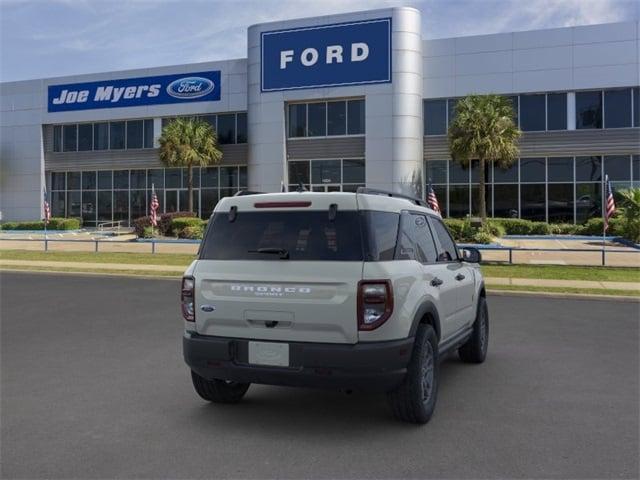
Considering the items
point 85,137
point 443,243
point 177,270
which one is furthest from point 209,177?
point 443,243

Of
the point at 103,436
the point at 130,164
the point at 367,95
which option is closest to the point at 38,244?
the point at 130,164

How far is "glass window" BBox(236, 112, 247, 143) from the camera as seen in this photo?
36031 mm

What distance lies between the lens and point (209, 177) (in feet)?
122

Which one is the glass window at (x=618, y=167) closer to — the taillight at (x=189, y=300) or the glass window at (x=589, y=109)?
the glass window at (x=589, y=109)

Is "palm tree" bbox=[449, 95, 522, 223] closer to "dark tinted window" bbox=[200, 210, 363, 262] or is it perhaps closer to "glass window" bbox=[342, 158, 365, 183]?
"glass window" bbox=[342, 158, 365, 183]

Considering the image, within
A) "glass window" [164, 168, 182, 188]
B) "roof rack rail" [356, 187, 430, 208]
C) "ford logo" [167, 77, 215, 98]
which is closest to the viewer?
"roof rack rail" [356, 187, 430, 208]

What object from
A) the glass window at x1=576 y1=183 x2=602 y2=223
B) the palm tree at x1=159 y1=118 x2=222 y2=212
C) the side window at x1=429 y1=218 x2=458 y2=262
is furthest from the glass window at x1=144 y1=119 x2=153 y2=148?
the side window at x1=429 y1=218 x2=458 y2=262

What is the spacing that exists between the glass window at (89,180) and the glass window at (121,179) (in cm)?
170

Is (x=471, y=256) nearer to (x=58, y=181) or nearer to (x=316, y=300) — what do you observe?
(x=316, y=300)

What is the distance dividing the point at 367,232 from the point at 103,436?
2.53 m

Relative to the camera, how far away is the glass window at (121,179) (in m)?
39.8

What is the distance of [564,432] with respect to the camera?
4.65 meters

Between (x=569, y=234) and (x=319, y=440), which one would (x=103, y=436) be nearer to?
(x=319, y=440)

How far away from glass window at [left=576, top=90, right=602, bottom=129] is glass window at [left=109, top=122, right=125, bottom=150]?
27.6m
